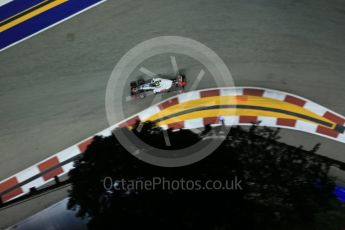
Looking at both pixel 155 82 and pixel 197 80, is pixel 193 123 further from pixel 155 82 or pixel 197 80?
pixel 155 82

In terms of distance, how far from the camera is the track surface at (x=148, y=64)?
8.22 meters

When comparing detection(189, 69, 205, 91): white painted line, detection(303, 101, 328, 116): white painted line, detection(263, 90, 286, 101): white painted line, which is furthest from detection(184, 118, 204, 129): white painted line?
detection(303, 101, 328, 116): white painted line

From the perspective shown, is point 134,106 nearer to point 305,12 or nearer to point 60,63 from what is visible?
→ point 60,63

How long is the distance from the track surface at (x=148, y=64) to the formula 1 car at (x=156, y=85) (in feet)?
0.88

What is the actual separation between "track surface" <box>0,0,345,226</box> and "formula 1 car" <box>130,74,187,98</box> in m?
0.27

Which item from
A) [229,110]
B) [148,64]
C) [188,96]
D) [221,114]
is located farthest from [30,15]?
[229,110]

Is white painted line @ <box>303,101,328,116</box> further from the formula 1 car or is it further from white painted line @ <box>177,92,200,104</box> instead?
the formula 1 car

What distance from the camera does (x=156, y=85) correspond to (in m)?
8.05

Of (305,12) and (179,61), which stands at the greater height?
(305,12)

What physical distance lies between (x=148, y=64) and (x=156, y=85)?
58cm

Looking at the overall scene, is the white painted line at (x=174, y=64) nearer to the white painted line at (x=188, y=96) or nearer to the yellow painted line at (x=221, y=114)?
the white painted line at (x=188, y=96)

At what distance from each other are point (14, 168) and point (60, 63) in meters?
2.47

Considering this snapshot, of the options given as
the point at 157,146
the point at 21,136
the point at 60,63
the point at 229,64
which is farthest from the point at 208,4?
the point at 21,136

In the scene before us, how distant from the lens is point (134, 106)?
8.32 metres
